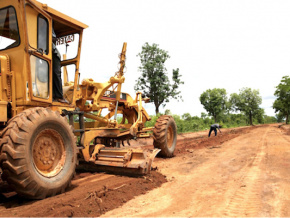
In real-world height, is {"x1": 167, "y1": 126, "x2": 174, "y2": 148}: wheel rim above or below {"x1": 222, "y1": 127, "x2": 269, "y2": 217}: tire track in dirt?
above

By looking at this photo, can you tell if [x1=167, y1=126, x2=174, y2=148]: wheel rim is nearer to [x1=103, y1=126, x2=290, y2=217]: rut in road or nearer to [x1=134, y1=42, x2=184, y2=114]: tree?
[x1=103, y1=126, x2=290, y2=217]: rut in road

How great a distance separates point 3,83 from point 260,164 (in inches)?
262

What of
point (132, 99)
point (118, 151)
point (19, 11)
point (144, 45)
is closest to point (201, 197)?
point (118, 151)

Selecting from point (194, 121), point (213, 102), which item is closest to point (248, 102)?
point (213, 102)

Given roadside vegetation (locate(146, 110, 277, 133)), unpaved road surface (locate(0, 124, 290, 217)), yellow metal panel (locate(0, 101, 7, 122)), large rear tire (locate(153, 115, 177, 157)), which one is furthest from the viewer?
roadside vegetation (locate(146, 110, 277, 133))

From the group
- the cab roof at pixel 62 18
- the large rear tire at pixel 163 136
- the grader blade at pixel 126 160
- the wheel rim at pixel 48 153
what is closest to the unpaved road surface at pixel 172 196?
the grader blade at pixel 126 160

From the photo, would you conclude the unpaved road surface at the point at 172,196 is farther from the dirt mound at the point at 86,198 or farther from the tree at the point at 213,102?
the tree at the point at 213,102

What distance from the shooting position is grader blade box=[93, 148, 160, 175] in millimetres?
4902

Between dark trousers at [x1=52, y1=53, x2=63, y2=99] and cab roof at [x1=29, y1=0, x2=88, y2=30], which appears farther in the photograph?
dark trousers at [x1=52, y1=53, x2=63, y2=99]

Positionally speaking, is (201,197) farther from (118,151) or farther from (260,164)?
(260,164)

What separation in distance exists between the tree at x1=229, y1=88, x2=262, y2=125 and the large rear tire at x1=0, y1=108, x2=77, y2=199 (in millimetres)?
70441

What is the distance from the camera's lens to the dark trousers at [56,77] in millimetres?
4730

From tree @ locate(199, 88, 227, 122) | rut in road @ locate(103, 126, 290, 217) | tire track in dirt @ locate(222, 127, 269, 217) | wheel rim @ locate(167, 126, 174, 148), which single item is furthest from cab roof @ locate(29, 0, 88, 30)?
tree @ locate(199, 88, 227, 122)

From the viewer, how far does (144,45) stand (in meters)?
35.2
